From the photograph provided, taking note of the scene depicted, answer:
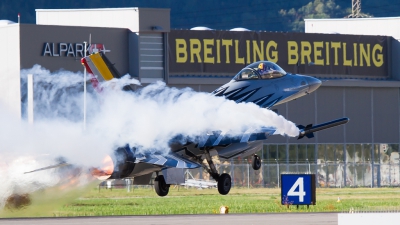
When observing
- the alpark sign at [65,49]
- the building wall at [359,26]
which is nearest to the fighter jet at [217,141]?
the alpark sign at [65,49]

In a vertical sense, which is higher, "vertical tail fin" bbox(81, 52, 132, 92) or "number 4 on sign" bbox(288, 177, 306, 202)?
"vertical tail fin" bbox(81, 52, 132, 92)

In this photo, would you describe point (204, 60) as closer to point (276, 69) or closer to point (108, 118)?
point (276, 69)

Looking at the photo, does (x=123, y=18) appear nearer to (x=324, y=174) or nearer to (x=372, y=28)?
(x=324, y=174)

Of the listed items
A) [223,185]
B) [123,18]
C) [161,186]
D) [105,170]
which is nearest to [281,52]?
[123,18]

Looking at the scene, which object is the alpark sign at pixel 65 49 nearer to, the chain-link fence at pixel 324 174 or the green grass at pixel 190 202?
the green grass at pixel 190 202

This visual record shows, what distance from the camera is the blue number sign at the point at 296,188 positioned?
4956 centimetres

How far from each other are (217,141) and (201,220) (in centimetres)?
743

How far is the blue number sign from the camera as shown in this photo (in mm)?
49562

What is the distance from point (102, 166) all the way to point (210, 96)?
678cm

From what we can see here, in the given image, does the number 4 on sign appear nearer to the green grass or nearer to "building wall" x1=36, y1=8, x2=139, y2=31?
the green grass

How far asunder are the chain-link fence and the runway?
109 ft

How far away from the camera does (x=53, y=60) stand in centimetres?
7350

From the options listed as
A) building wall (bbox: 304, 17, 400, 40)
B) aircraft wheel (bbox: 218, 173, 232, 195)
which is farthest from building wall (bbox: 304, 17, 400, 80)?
aircraft wheel (bbox: 218, 173, 232, 195)

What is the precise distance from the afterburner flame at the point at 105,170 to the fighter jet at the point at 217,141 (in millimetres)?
42
